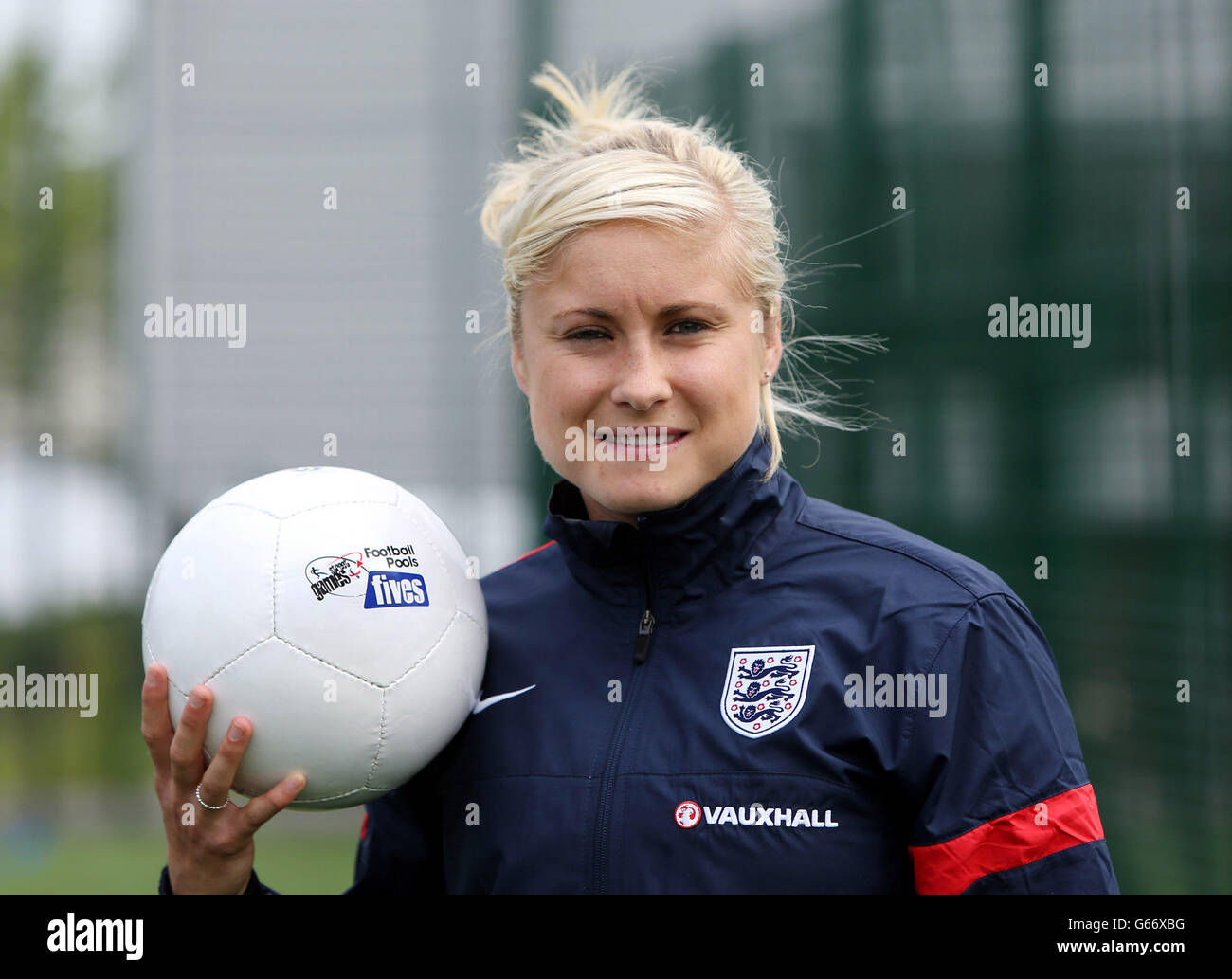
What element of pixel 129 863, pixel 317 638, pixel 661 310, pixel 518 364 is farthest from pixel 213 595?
pixel 129 863

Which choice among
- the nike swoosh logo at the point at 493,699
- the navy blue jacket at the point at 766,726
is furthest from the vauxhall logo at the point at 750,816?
the nike swoosh logo at the point at 493,699

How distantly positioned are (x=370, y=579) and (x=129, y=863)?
209 inches

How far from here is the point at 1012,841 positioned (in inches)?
55.8

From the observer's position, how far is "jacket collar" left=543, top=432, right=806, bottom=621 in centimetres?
167

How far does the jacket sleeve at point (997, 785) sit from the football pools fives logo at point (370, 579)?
0.74 meters

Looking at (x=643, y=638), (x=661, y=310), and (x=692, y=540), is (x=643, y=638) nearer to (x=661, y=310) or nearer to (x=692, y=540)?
(x=692, y=540)

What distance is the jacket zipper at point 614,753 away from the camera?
154 cm

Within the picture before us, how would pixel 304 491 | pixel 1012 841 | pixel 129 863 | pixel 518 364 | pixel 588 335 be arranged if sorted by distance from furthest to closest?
pixel 129 863, pixel 518 364, pixel 304 491, pixel 588 335, pixel 1012 841

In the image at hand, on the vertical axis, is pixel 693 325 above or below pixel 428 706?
above

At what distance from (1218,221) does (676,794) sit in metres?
3.05

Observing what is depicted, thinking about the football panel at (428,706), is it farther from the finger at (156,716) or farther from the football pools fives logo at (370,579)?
the finger at (156,716)
